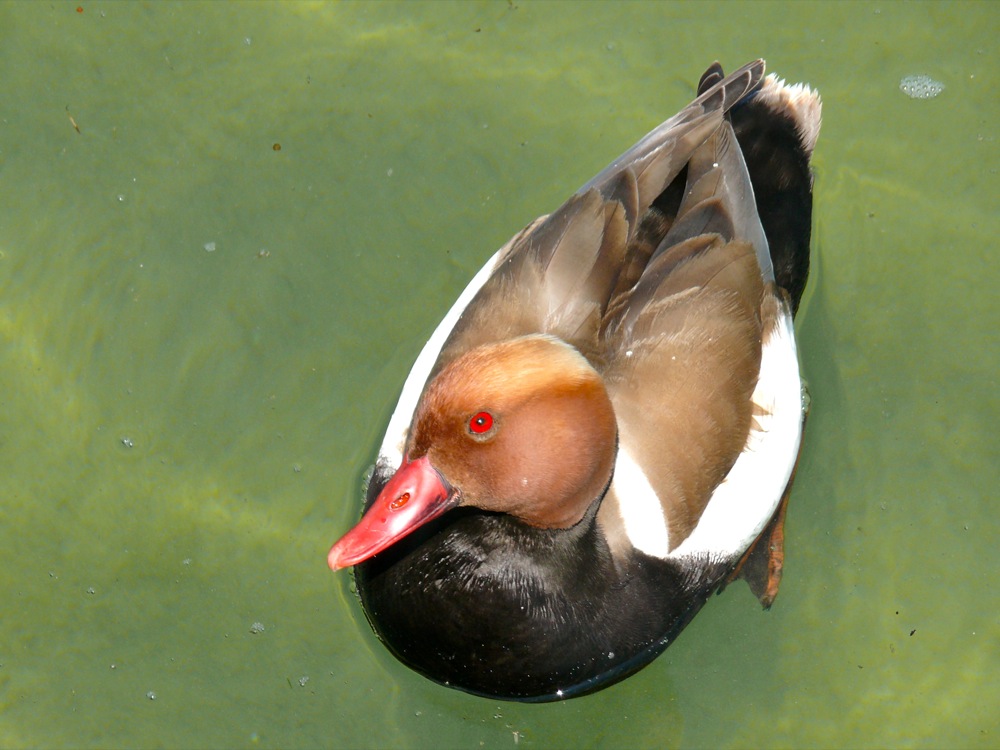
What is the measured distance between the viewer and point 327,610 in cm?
321

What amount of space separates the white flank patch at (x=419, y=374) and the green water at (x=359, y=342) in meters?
0.27

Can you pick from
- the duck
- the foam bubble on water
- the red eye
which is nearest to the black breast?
the duck

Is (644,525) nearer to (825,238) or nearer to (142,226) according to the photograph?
(825,238)

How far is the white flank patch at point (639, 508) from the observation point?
2.83 m

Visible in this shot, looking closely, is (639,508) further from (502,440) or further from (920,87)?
(920,87)

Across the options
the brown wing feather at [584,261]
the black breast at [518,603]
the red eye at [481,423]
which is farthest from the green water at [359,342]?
the red eye at [481,423]

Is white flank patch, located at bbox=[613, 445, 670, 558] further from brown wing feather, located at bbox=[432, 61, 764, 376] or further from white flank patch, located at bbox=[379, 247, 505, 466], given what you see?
white flank patch, located at bbox=[379, 247, 505, 466]

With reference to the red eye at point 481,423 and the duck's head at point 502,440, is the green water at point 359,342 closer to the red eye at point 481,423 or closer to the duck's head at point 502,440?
the duck's head at point 502,440

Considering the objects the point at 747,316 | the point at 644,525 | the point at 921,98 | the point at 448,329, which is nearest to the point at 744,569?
the point at 644,525

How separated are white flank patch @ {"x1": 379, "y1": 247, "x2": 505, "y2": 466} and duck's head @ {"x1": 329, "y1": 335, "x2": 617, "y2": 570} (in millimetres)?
490

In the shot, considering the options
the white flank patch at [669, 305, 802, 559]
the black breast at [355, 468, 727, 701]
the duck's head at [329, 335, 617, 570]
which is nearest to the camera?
the duck's head at [329, 335, 617, 570]

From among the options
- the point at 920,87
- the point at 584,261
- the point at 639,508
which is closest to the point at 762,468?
the point at 639,508

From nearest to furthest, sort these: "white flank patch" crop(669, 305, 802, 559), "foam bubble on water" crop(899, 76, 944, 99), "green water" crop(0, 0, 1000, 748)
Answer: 1. "white flank patch" crop(669, 305, 802, 559)
2. "green water" crop(0, 0, 1000, 748)
3. "foam bubble on water" crop(899, 76, 944, 99)

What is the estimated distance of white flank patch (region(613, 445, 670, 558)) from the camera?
283cm
